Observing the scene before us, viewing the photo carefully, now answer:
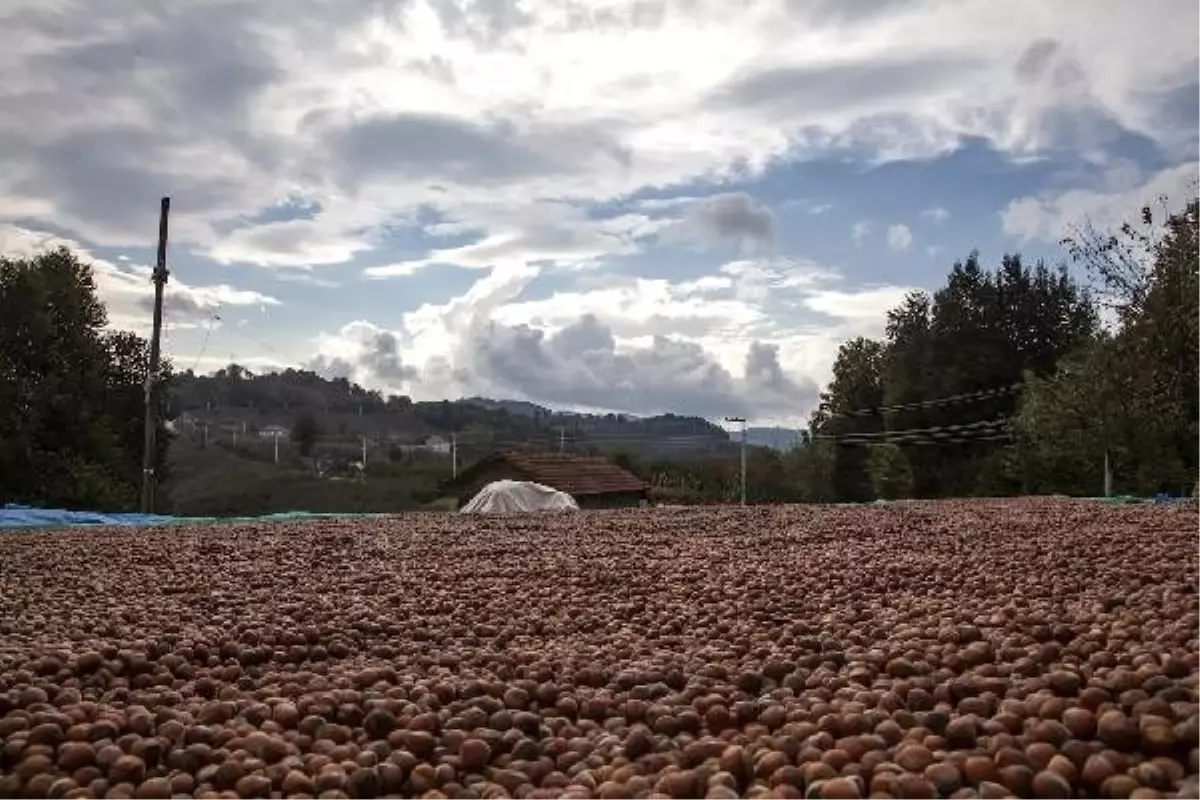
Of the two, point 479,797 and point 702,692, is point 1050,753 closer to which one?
point 702,692

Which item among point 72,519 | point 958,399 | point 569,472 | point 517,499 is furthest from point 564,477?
point 72,519

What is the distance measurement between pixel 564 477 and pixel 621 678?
25.7m

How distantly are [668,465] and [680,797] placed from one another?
3687cm

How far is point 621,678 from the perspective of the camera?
12.3 feet

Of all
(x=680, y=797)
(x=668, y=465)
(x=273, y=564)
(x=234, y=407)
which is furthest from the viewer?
(x=234, y=407)

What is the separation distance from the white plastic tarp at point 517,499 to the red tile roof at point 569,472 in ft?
26.5

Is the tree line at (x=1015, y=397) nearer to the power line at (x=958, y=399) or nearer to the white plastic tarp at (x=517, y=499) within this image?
the power line at (x=958, y=399)

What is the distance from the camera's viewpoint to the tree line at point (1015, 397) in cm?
1941

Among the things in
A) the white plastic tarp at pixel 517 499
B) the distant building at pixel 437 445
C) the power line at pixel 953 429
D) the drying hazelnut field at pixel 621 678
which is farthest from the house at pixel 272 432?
the drying hazelnut field at pixel 621 678

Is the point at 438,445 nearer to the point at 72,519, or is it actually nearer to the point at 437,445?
the point at 437,445

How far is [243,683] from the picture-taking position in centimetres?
396

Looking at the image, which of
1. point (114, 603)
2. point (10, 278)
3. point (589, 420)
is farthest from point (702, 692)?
point (589, 420)

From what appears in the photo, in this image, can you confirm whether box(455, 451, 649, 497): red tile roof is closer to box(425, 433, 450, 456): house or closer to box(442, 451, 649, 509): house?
box(442, 451, 649, 509): house

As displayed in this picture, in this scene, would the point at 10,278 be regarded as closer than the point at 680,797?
No
